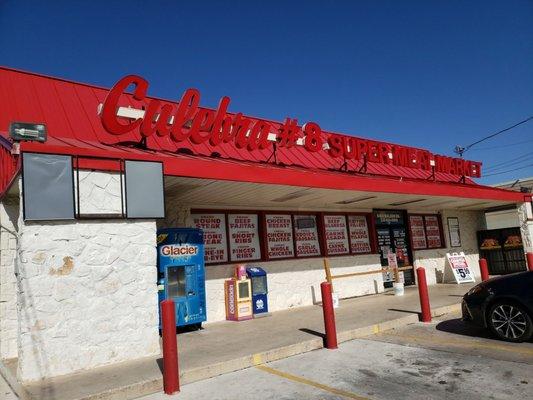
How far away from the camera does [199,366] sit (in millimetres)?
6410

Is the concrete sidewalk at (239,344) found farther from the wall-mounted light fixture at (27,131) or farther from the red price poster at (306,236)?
the wall-mounted light fixture at (27,131)

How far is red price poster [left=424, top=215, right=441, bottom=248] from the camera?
56.3 ft

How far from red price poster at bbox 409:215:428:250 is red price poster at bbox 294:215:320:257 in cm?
498

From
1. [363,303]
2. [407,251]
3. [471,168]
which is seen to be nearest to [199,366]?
[363,303]

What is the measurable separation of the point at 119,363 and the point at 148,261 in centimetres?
163

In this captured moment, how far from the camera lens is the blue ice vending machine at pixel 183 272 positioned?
9070 mm

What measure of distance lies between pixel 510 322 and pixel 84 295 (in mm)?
6844

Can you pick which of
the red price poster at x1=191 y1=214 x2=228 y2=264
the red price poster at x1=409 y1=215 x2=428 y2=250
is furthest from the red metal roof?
the red price poster at x1=409 y1=215 x2=428 y2=250

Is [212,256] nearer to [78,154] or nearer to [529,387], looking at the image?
[78,154]

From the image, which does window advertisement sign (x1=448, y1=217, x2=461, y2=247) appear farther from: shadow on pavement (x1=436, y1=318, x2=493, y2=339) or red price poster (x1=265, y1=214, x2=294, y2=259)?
shadow on pavement (x1=436, y1=318, x2=493, y2=339)

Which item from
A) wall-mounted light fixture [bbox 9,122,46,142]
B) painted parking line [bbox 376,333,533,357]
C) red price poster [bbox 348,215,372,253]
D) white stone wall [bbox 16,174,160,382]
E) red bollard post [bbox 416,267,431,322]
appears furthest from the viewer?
red price poster [bbox 348,215,372,253]

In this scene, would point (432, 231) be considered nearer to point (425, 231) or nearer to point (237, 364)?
point (425, 231)

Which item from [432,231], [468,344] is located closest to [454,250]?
[432,231]

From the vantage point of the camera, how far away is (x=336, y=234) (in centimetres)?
1402
